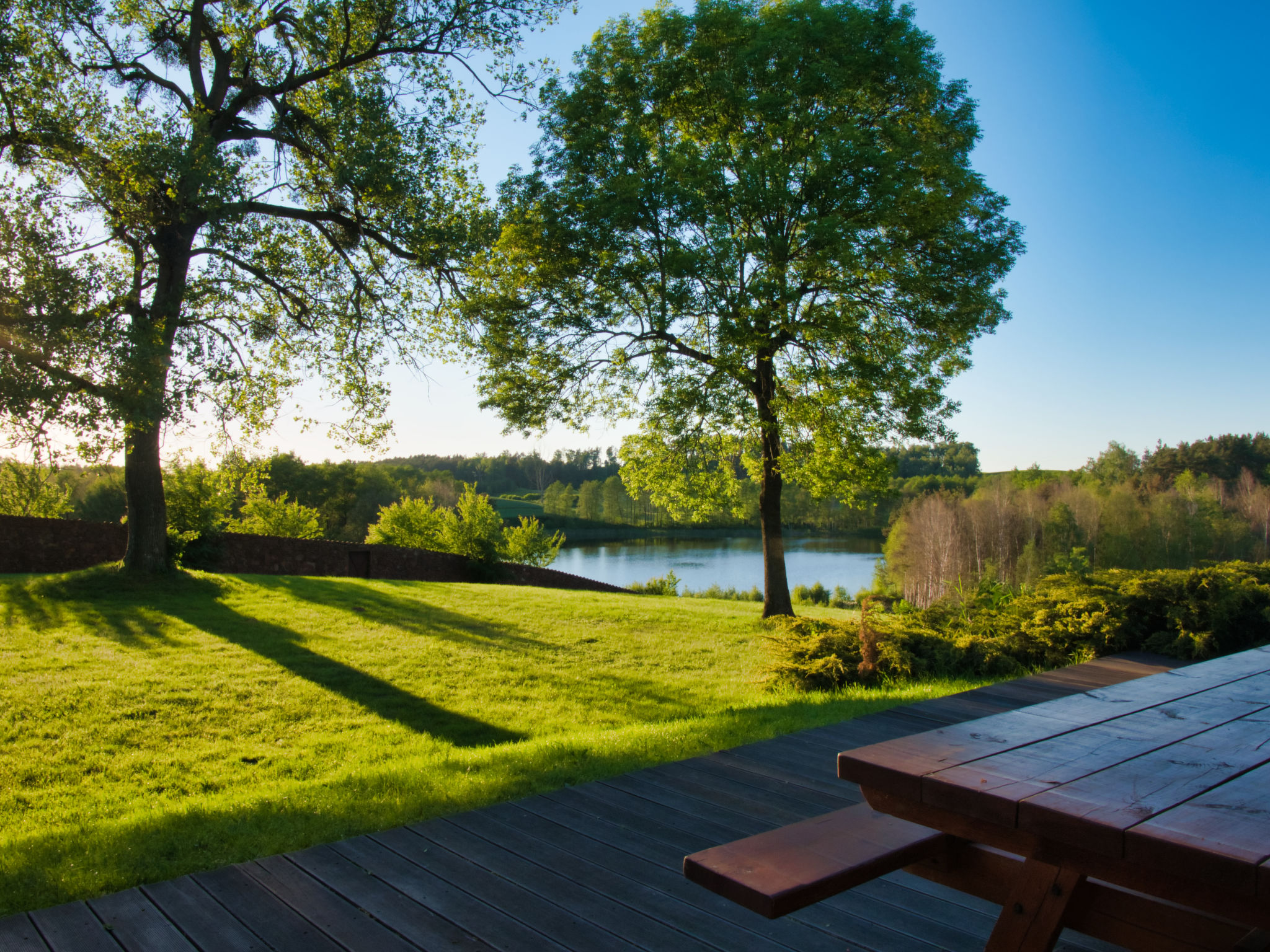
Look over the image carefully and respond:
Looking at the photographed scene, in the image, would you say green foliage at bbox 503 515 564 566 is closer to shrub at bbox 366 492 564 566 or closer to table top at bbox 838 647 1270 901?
shrub at bbox 366 492 564 566

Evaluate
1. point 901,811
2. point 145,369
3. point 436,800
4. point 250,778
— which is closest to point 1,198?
point 145,369

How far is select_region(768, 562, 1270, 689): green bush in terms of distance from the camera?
6730 millimetres

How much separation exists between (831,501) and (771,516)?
606 inches

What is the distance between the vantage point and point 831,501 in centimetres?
2670

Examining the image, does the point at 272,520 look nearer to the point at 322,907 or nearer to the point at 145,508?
the point at 145,508

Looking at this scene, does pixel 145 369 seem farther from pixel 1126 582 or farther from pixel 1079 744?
pixel 1126 582

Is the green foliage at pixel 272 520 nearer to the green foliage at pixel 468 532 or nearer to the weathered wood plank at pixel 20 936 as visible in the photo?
the green foliage at pixel 468 532

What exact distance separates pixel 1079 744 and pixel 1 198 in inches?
393

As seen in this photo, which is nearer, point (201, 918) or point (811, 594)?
point (201, 918)

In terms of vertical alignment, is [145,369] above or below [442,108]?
below

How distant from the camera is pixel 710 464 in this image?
13289mm

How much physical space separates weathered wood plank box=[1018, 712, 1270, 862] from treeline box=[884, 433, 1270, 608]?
41.2 m

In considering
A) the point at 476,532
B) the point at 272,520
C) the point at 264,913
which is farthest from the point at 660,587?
the point at 264,913

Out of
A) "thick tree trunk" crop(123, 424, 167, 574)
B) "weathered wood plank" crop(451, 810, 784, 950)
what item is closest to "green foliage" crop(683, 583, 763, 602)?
"thick tree trunk" crop(123, 424, 167, 574)
